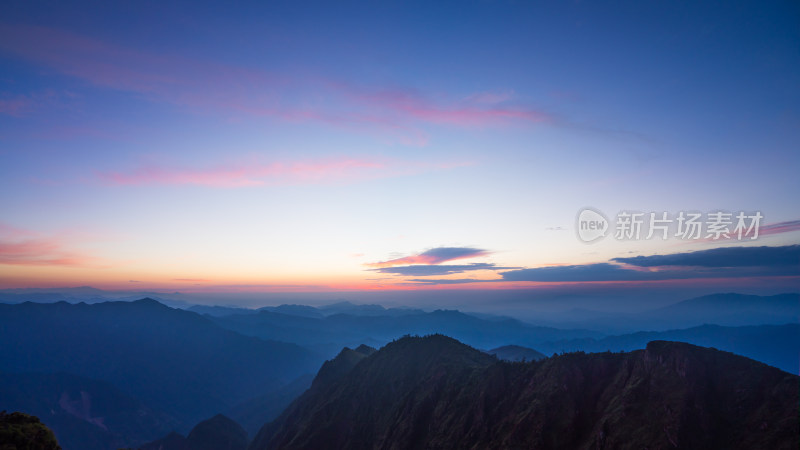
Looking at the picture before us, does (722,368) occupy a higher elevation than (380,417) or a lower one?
higher

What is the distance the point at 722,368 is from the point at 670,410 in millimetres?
12327

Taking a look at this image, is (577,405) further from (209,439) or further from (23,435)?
(209,439)

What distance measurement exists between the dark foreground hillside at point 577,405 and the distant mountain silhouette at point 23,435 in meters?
62.8

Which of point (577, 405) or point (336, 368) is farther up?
point (577, 405)

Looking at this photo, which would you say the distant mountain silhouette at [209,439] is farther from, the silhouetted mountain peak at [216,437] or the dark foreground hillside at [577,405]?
the dark foreground hillside at [577,405]

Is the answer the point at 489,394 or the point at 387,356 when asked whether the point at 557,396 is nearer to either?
the point at 489,394

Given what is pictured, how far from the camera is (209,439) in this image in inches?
6516

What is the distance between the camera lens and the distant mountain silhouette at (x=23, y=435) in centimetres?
3803

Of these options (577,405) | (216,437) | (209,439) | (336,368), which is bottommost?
(209,439)

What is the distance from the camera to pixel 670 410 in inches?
1848

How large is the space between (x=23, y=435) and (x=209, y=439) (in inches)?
6136

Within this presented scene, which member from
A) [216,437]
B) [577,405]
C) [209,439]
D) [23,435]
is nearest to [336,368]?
[216,437]

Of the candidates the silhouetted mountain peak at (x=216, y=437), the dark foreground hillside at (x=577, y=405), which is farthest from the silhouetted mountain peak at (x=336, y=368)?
→ the silhouetted mountain peak at (x=216, y=437)

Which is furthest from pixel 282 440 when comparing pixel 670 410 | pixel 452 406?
pixel 670 410
